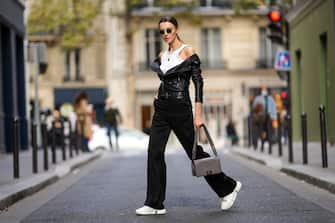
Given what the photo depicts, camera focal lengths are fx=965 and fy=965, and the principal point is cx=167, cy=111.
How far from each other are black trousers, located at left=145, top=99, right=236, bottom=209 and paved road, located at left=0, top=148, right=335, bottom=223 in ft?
0.92

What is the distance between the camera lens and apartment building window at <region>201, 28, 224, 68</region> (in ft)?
173

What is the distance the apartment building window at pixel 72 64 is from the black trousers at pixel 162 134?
45729 millimetres

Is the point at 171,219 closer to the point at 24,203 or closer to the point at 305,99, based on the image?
the point at 24,203

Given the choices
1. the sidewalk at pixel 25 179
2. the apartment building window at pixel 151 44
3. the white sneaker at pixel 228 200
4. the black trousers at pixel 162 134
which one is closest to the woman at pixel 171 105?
the black trousers at pixel 162 134

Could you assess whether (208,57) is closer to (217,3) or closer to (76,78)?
(217,3)

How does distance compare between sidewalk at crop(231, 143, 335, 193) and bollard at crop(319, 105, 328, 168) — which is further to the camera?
bollard at crop(319, 105, 328, 168)

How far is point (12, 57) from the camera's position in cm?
2669

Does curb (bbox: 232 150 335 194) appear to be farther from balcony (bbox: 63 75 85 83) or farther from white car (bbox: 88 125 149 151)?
balcony (bbox: 63 75 85 83)

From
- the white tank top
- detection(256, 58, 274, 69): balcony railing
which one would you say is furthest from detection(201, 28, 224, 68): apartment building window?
the white tank top

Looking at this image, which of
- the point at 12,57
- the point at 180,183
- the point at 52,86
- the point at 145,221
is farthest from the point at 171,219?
the point at 52,86

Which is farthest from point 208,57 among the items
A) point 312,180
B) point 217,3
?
point 312,180

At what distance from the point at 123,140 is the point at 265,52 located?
1885 cm

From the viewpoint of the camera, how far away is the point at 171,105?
9.47 metres

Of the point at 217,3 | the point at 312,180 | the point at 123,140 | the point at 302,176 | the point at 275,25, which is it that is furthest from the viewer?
the point at 217,3
